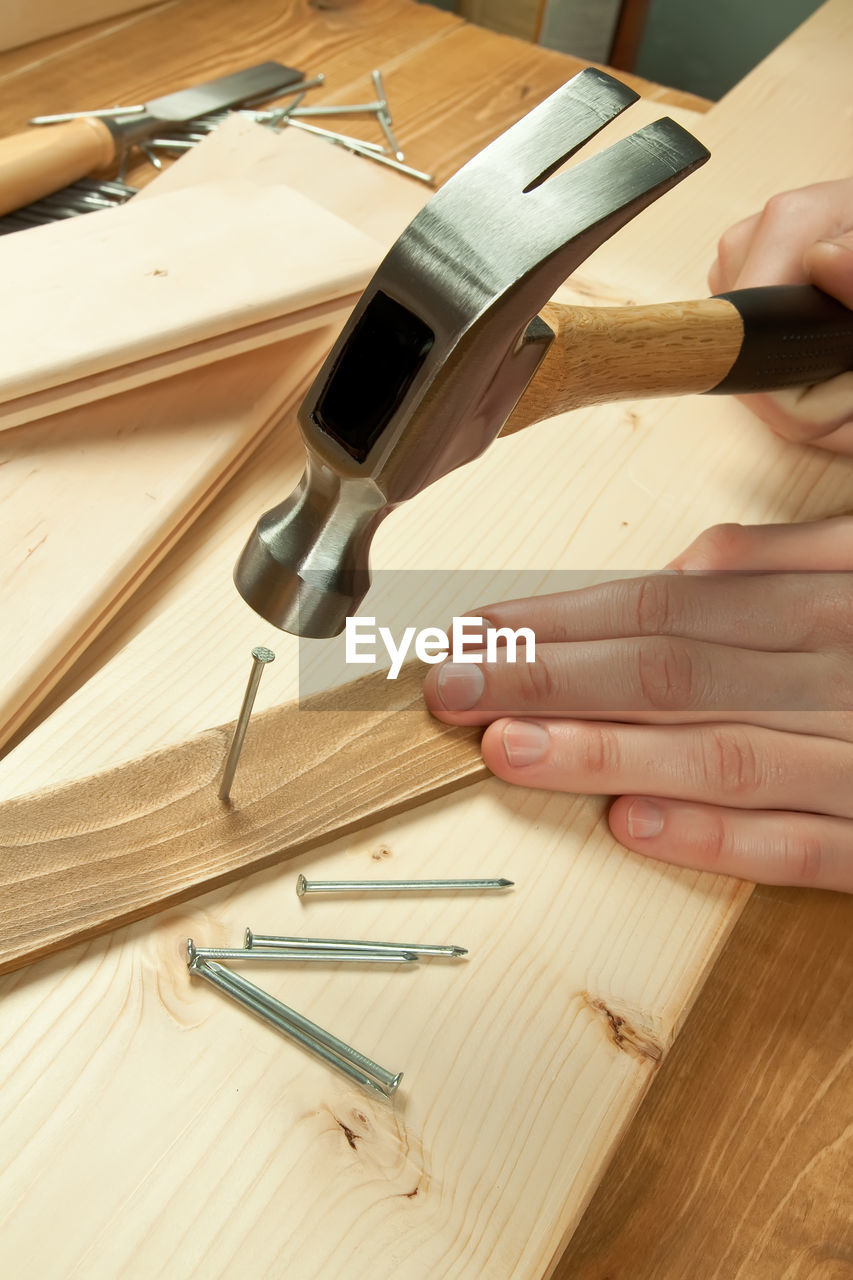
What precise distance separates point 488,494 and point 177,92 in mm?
998

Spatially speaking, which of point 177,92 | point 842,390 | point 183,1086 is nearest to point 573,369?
point 842,390

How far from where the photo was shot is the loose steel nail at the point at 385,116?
1715 millimetres

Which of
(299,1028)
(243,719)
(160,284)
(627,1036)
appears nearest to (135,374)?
(160,284)

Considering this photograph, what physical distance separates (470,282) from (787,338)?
1.75 ft

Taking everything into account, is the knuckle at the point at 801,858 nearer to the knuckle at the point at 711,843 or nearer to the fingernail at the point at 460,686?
the knuckle at the point at 711,843

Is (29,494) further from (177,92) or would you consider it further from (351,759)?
(177,92)

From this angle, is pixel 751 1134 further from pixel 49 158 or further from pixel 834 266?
pixel 49 158

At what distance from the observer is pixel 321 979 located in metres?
0.79

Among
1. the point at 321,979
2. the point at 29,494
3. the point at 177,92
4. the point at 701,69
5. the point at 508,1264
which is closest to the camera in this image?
the point at 508,1264

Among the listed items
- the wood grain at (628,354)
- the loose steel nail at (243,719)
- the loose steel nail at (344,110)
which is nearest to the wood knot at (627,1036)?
the loose steel nail at (243,719)

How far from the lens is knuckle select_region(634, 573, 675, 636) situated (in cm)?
99

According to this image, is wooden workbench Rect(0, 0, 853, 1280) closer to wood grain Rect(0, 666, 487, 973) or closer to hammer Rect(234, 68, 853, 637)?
wood grain Rect(0, 666, 487, 973)

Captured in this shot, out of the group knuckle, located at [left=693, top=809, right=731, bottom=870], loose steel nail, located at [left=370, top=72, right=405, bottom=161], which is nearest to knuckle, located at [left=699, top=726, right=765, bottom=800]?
knuckle, located at [left=693, top=809, right=731, bottom=870]

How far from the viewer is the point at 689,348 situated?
0.94 metres
